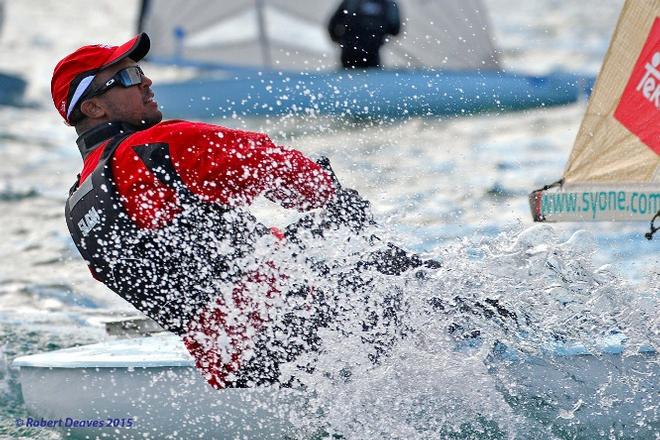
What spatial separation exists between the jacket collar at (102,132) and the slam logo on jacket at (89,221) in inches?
5.5

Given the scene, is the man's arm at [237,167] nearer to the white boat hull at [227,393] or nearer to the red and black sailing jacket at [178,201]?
the red and black sailing jacket at [178,201]

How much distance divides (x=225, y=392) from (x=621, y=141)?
45.7 inches

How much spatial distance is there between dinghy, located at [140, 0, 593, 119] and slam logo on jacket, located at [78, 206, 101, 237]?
559 centimetres

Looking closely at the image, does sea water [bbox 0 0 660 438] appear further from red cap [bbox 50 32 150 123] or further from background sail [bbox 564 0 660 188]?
red cap [bbox 50 32 150 123]

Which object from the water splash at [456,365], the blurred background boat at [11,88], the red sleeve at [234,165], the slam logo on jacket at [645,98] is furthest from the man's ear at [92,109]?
the blurred background boat at [11,88]

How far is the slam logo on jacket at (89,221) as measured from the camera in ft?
7.31

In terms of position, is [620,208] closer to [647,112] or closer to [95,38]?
[647,112]

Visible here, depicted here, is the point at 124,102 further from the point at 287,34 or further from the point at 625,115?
the point at 287,34

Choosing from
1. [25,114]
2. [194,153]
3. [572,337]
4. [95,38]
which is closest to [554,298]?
[572,337]

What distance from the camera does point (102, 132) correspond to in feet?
7.51

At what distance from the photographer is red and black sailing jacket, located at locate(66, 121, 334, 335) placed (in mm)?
2137

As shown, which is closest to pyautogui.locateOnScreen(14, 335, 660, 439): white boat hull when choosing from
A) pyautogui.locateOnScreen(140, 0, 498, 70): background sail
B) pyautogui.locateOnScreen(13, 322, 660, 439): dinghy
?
pyautogui.locateOnScreen(13, 322, 660, 439): dinghy

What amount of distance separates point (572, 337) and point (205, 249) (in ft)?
2.66

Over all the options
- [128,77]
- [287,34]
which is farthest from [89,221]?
[287,34]
